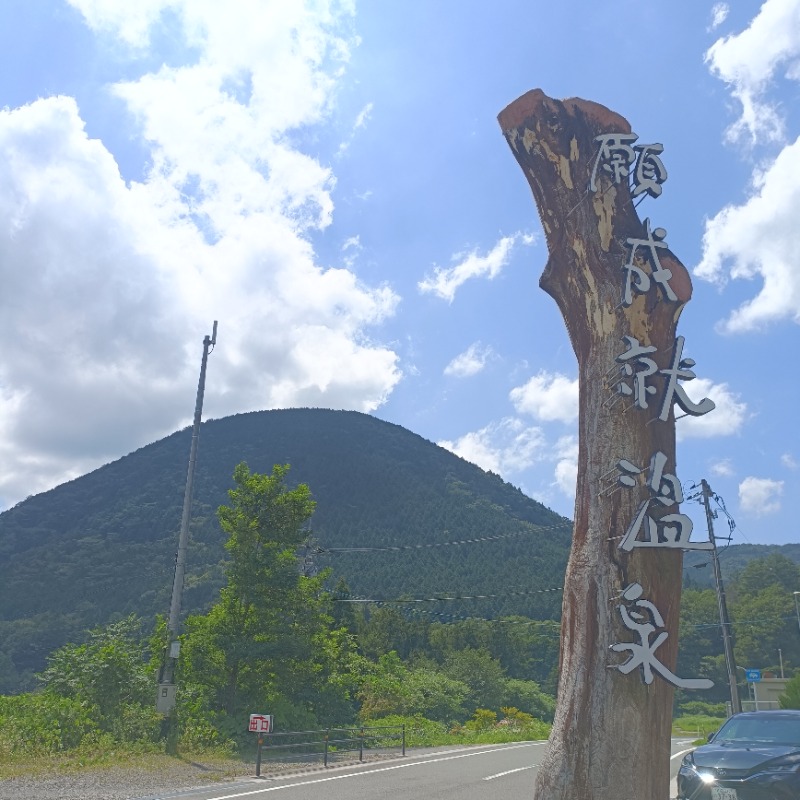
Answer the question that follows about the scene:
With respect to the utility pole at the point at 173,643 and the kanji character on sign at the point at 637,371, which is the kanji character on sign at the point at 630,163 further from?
the utility pole at the point at 173,643

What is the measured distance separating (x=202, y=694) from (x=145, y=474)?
16345cm

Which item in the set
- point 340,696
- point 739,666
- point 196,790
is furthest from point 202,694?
point 739,666

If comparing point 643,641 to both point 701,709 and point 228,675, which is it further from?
point 701,709

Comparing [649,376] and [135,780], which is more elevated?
[649,376]

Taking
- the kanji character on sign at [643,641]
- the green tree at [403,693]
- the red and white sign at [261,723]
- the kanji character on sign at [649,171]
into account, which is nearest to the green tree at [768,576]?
the green tree at [403,693]

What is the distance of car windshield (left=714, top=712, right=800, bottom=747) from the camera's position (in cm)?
802

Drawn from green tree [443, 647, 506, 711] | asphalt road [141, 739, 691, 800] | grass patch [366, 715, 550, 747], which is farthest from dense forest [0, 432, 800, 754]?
green tree [443, 647, 506, 711]

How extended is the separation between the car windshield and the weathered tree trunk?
9.92ft

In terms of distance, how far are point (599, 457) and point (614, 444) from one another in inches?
6.7

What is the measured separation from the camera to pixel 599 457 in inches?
249

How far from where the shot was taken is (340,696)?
2219 centimetres

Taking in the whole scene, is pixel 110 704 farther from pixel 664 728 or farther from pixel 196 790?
pixel 664 728

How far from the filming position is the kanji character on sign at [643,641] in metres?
5.73

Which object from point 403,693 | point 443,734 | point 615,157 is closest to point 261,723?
point 615,157
